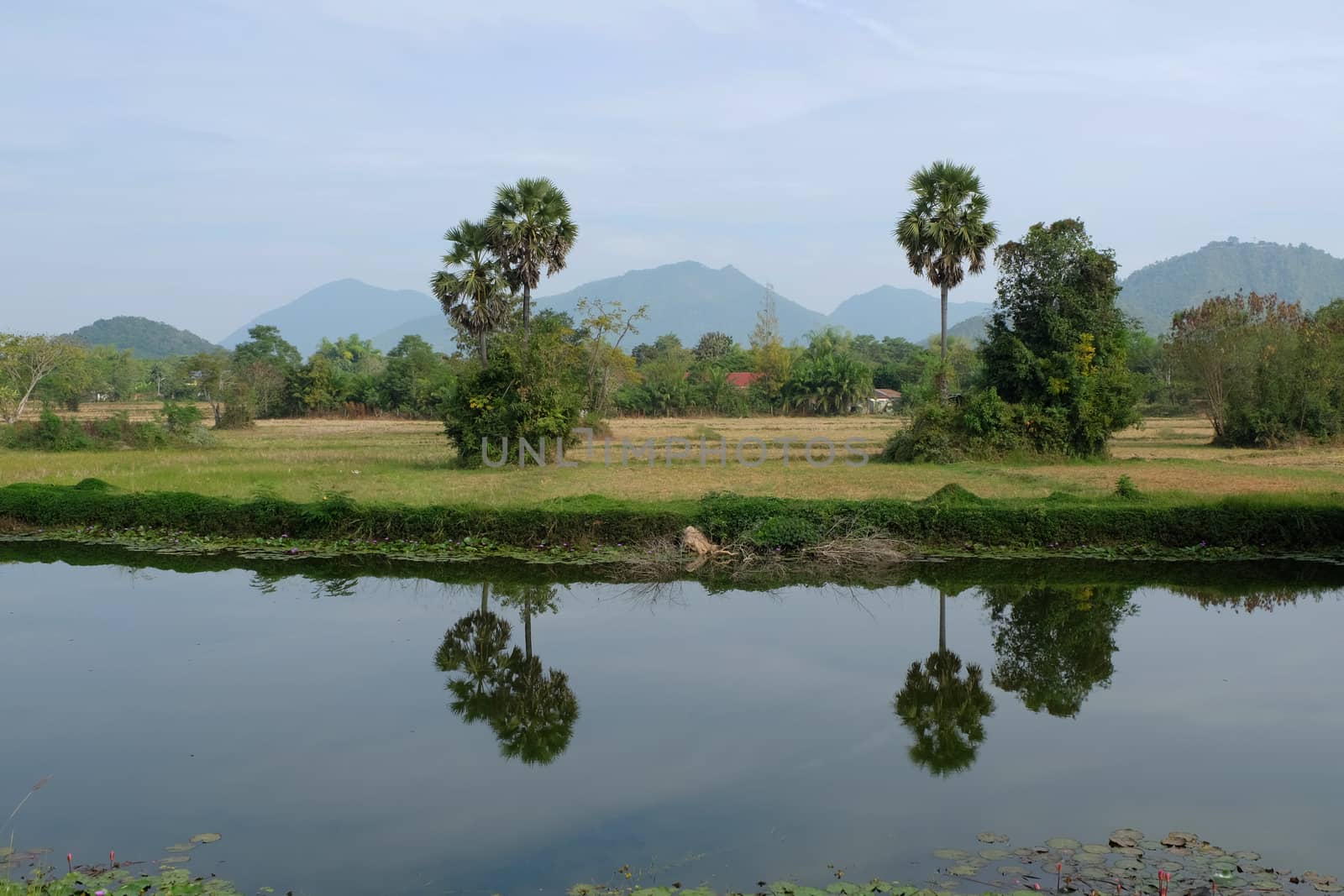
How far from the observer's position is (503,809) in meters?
7.32

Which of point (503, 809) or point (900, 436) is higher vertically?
point (900, 436)

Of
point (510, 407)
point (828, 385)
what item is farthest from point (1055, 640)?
point (828, 385)

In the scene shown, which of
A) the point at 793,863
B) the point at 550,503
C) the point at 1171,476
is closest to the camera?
the point at 793,863

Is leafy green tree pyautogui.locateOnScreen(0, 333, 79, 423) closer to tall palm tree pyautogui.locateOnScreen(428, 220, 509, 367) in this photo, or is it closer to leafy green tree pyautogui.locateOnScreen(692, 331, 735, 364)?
tall palm tree pyautogui.locateOnScreen(428, 220, 509, 367)

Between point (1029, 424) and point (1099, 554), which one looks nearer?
point (1099, 554)

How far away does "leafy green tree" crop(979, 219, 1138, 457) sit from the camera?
2808 cm

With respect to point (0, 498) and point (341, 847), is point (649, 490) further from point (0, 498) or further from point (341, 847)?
point (341, 847)

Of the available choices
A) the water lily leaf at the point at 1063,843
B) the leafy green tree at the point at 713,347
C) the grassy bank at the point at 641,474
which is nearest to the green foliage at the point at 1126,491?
the grassy bank at the point at 641,474

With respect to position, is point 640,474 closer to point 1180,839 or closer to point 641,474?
point 641,474

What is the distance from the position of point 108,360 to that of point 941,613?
89.3 meters

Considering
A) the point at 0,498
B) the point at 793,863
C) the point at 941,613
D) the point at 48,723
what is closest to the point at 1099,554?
the point at 941,613

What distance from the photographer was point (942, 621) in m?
12.5

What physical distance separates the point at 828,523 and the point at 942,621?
12.2 ft

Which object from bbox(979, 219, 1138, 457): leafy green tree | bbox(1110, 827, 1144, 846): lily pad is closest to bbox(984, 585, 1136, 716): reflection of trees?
bbox(1110, 827, 1144, 846): lily pad
